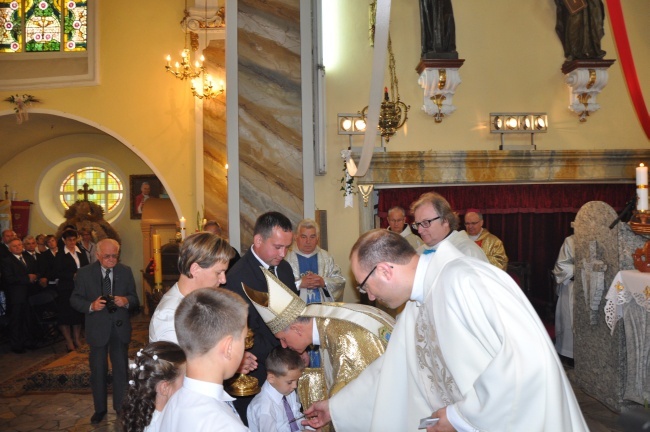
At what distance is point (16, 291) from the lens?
27.9ft

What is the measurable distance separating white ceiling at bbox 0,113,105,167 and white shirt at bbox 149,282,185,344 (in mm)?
10742

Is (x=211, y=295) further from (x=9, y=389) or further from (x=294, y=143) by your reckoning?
(x=9, y=389)

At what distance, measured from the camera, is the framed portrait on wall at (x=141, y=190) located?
1350 cm

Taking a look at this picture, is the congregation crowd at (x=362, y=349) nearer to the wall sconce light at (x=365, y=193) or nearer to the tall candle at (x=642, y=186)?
the tall candle at (x=642, y=186)

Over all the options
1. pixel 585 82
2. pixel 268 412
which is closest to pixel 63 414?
pixel 268 412

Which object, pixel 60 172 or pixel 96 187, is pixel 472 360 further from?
pixel 60 172

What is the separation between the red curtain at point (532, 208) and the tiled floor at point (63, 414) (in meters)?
2.86

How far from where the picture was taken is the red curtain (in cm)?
856

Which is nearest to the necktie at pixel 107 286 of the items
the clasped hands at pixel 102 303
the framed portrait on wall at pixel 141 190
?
the clasped hands at pixel 102 303

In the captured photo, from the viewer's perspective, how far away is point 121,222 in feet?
45.2

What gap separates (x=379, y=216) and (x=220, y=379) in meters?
6.67

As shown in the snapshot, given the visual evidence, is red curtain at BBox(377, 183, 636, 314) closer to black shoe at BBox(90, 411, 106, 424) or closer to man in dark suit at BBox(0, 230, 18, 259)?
black shoe at BBox(90, 411, 106, 424)

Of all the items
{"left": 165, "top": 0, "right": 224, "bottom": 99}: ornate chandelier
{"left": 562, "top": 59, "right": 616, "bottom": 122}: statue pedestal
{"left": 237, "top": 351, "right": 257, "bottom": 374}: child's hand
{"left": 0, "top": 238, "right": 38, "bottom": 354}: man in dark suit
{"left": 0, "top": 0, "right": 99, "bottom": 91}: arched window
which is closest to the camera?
{"left": 237, "top": 351, "right": 257, "bottom": 374}: child's hand

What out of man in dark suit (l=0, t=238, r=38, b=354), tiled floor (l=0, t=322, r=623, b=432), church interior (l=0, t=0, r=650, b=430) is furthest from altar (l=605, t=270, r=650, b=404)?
man in dark suit (l=0, t=238, r=38, b=354)
